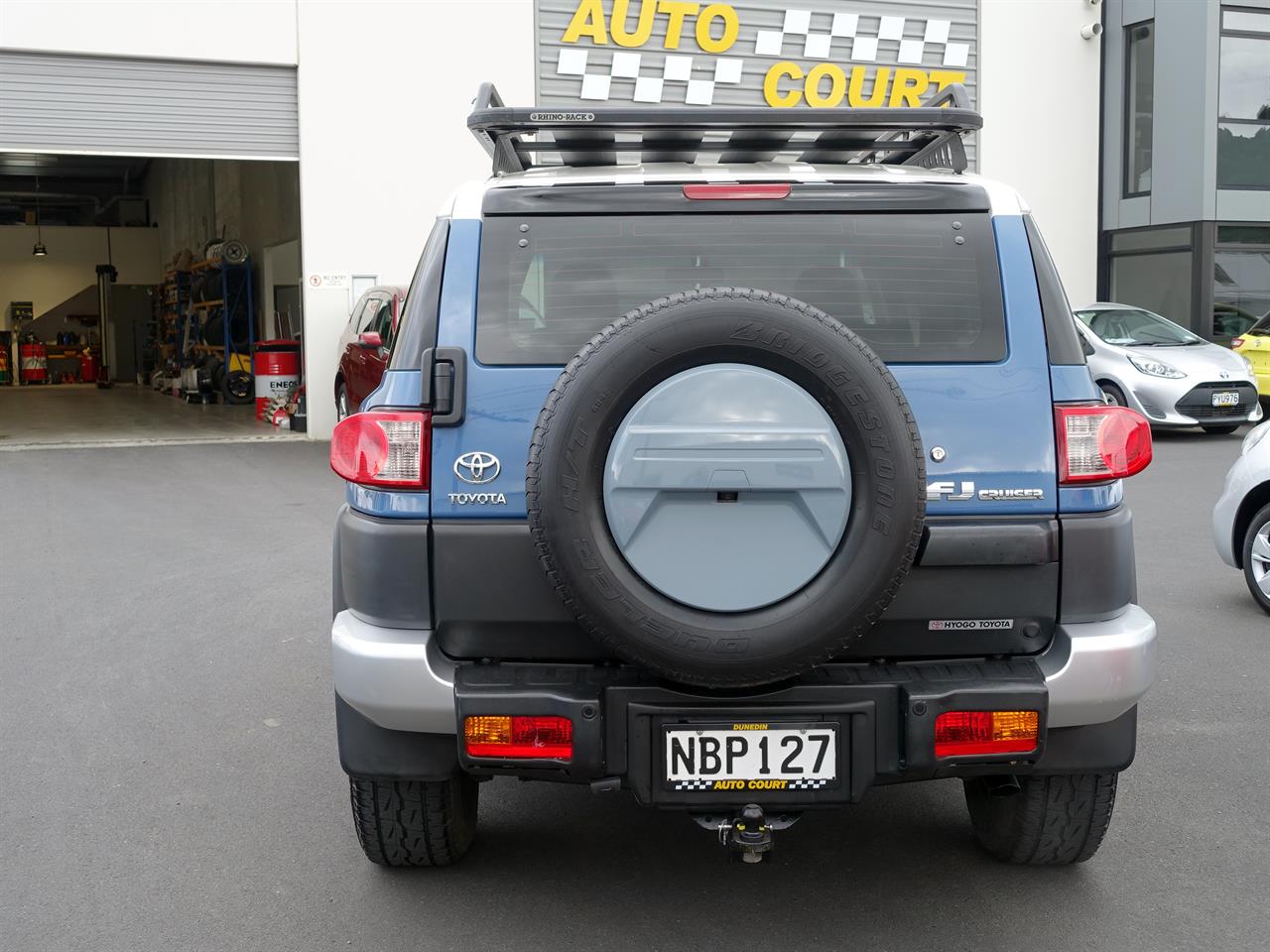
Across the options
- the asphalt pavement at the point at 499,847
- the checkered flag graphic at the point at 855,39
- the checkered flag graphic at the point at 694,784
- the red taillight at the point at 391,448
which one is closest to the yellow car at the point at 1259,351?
the checkered flag graphic at the point at 855,39

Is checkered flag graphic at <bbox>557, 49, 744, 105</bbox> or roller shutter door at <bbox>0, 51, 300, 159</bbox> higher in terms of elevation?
checkered flag graphic at <bbox>557, 49, 744, 105</bbox>

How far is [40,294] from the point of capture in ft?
127

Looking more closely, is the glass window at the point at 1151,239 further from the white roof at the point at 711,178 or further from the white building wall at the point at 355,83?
the white roof at the point at 711,178

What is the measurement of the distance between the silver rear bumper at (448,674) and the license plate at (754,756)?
54cm

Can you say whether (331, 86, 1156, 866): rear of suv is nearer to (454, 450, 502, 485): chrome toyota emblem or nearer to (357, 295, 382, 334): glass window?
(454, 450, 502, 485): chrome toyota emblem

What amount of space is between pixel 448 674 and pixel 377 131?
15.0 meters

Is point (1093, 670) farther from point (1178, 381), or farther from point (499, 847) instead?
point (1178, 381)

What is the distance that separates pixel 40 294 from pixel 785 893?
130 feet

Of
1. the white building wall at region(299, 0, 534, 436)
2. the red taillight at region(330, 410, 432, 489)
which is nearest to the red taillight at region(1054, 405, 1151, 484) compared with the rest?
the red taillight at region(330, 410, 432, 489)

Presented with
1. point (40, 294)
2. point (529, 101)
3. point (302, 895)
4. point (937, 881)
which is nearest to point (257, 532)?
point (302, 895)

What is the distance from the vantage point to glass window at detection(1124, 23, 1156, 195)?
66.5 ft

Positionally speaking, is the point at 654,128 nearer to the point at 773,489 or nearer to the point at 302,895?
the point at 773,489

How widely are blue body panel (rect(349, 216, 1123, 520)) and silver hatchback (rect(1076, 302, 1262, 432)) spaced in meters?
11.8

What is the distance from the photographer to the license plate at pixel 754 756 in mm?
2984
